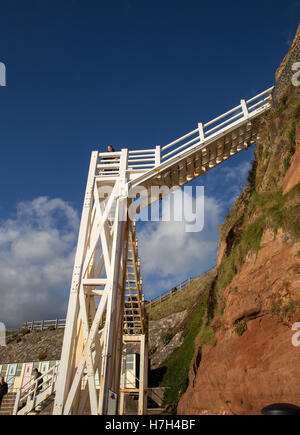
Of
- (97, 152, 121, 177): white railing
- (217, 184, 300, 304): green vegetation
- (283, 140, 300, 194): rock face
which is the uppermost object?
(97, 152, 121, 177): white railing

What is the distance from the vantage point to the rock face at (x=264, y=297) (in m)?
7.18

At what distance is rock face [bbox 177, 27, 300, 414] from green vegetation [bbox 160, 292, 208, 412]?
4804mm

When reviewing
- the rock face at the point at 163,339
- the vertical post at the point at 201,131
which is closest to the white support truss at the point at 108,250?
the vertical post at the point at 201,131

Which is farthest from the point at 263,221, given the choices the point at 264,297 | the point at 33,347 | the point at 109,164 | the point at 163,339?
the point at 33,347

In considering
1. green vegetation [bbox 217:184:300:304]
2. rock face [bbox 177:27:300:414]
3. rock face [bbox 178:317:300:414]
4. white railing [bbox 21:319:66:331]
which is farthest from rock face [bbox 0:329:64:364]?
green vegetation [bbox 217:184:300:304]

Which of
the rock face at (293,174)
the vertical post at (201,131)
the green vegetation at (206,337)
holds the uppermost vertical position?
the vertical post at (201,131)

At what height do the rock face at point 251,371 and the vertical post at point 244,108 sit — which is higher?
the vertical post at point 244,108

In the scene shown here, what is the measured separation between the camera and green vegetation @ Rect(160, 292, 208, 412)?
16850 millimetres

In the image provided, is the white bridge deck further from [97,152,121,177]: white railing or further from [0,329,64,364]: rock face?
[0,329,64,364]: rock face

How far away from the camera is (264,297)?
812 cm

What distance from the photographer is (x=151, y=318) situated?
1302 inches

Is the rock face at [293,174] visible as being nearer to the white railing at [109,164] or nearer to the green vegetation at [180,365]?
the white railing at [109,164]

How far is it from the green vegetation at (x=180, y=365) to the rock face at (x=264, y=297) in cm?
480

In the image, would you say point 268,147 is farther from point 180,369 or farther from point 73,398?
point 180,369
